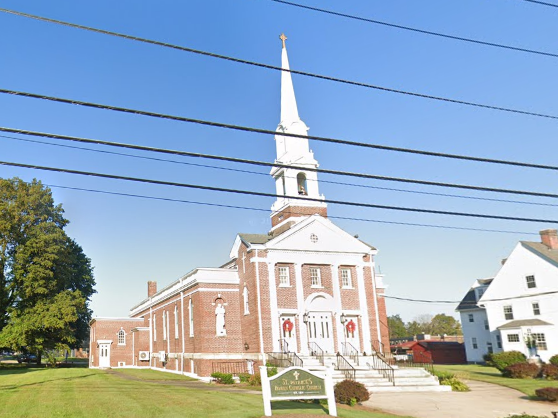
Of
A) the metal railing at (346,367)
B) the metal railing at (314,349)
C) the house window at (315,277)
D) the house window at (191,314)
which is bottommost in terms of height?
the metal railing at (346,367)

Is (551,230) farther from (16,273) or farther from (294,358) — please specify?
(16,273)

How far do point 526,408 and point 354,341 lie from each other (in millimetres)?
14656

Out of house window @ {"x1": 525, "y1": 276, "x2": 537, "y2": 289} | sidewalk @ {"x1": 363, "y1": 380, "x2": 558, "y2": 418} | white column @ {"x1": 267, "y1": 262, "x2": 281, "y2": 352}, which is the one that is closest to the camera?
sidewalk @ {"x1": 363, "y1": 380, "x2": 558, "y2": 418}

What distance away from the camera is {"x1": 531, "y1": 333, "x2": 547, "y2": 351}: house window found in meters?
42.4

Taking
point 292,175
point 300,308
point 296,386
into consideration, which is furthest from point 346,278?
point 296,386

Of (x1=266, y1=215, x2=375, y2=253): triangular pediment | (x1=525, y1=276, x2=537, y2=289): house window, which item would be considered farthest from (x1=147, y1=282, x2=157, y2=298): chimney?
(x1=525, y1=276, x2=537, y2=289): house window

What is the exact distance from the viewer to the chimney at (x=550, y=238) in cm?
4775

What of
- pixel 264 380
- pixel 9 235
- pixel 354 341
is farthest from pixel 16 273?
pixel 264 380

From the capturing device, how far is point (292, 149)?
40.2 meters

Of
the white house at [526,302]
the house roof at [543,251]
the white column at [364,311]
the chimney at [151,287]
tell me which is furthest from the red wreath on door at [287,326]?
the chimney at [151,287]

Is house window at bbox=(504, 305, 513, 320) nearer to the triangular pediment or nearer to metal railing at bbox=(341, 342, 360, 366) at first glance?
the triangular pediment

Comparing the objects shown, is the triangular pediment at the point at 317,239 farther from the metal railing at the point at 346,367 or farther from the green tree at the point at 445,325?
the green tree at the point at 445,325

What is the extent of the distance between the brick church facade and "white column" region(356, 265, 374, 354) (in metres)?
0.07

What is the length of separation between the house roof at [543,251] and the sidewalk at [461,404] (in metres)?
19.7
